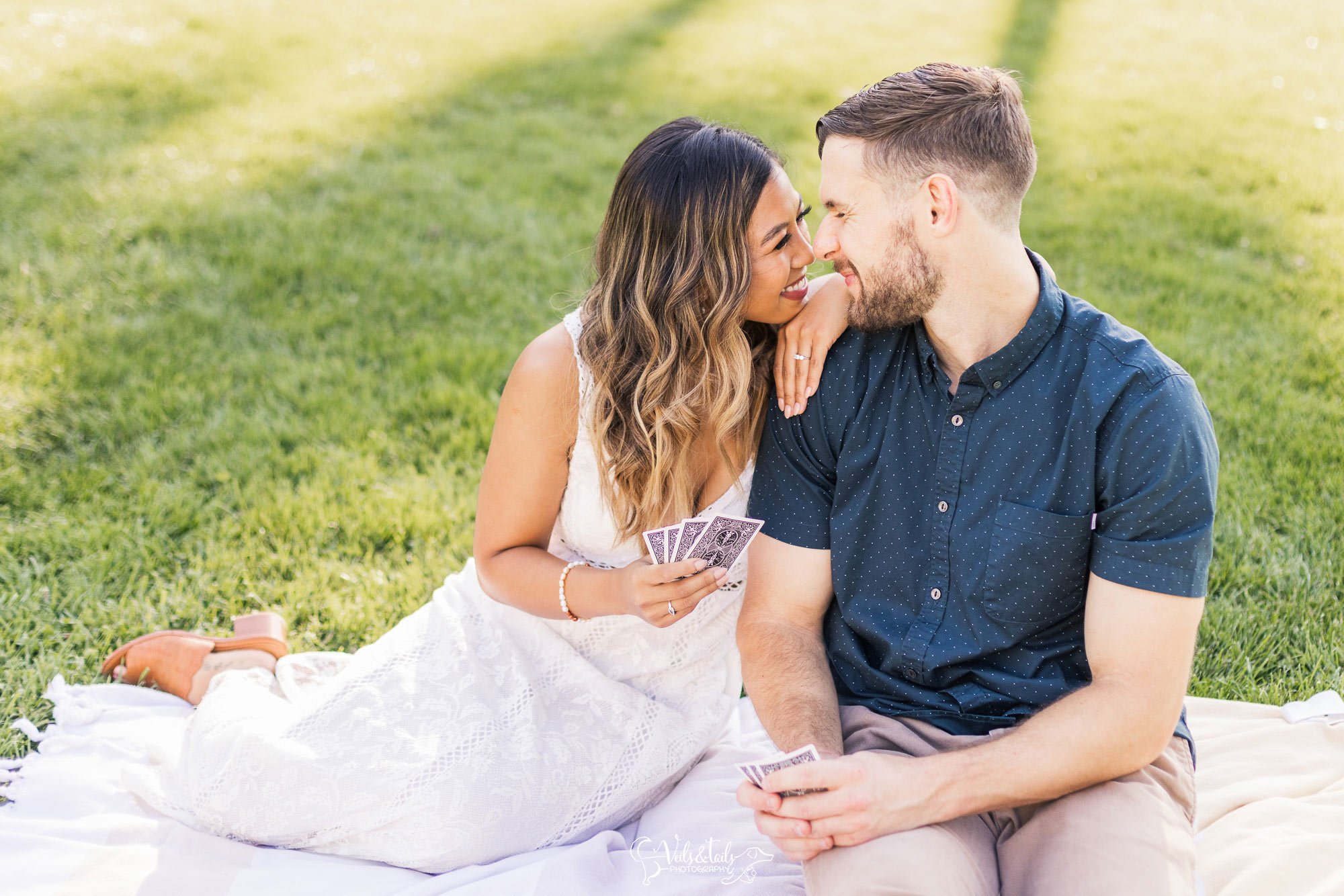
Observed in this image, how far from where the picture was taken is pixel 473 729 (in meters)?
3.06

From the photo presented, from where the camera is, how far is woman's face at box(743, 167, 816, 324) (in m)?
3.05

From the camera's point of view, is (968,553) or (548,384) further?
(548,384)

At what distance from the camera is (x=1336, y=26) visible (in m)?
10.2

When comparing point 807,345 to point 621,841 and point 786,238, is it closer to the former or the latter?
point 786,238

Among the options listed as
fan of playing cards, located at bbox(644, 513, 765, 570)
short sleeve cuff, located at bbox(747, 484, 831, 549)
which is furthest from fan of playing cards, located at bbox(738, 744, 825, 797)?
short sleeve cuff, located at bbox(747, 484, 831, 549)

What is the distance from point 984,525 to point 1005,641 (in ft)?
0.95

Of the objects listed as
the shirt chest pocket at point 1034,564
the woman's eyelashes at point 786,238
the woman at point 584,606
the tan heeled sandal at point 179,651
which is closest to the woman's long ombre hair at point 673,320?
the woman at point 584,606

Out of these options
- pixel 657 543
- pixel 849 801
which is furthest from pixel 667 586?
pixel 849 801

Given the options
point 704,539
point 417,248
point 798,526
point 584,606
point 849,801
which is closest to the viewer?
point 849,801

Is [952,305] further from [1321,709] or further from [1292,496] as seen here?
[1292,496]

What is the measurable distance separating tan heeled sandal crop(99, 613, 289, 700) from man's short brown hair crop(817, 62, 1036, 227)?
2485 mm

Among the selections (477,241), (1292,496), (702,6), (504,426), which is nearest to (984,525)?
(504,426)

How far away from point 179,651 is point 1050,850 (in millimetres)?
2794

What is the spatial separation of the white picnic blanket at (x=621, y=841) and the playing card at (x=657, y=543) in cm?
79
